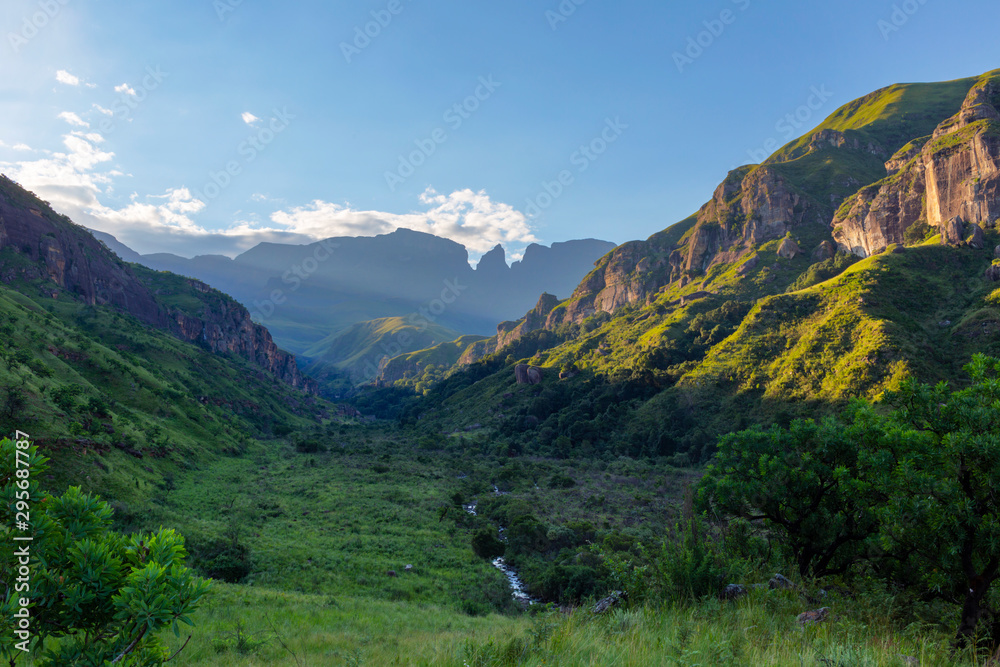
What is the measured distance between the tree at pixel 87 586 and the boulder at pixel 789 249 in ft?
468

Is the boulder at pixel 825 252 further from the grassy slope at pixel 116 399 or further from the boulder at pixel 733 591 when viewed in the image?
the grassy slope at pixel 116 399

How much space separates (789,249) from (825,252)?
30.8 feet

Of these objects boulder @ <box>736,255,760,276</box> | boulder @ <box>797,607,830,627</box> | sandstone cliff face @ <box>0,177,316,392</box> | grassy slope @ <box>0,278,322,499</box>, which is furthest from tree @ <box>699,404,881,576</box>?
boulder @ <box>736,255,760,276</box>

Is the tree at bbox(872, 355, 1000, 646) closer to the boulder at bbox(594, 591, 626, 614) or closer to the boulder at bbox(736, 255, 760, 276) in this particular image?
the boulder at bbox(594, 591, 626, 614)

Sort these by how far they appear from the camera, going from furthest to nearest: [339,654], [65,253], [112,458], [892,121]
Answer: [892,121]
[65,253]
[112,458]
[339,654]

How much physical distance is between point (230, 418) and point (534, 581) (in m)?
65.9

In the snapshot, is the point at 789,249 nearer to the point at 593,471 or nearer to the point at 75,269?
the point at 593,471

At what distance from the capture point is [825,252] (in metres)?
110

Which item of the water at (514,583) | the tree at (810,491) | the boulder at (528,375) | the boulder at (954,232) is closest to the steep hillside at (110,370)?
the water at (514,583)

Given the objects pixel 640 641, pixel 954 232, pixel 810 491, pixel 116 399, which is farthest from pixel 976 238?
pixel 116 399

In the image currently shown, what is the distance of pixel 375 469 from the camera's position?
5575 cm

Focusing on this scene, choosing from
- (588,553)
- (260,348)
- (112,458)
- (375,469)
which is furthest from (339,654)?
(260,348)

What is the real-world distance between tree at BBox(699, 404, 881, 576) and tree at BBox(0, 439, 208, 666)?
14379 millimetres

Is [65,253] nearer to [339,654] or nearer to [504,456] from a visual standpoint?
[504,456]
